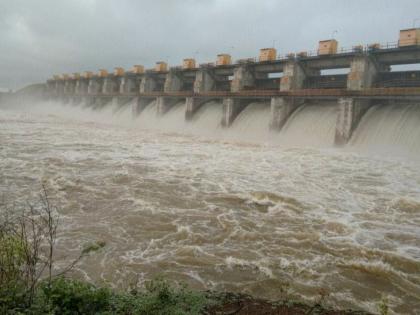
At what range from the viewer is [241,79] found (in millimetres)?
32781

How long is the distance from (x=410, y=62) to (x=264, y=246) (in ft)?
73.9

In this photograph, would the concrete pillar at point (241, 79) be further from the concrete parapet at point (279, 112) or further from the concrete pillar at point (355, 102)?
the concrete pillar at point (355, 102)

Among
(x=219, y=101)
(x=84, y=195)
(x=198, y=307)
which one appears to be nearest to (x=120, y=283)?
(x=198, y=307)

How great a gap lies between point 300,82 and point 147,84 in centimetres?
2406

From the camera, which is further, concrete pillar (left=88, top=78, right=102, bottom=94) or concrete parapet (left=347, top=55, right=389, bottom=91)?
concrete pillar (left=88, top=78, right=102, bottom=94)

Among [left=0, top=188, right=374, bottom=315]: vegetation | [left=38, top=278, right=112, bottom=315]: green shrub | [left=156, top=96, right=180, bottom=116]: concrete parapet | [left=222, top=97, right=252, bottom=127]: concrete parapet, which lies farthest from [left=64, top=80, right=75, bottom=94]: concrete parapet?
[left=38, top=278, right=112, bottom=315]: green shrub

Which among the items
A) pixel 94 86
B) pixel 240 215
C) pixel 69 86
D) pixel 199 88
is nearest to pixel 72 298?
pixel 240 215

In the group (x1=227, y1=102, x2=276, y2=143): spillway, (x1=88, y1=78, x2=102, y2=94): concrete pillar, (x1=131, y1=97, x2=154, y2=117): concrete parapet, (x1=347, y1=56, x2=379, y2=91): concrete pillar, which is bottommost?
(x1=227, y1=102, x2=276, y2=143): spillway

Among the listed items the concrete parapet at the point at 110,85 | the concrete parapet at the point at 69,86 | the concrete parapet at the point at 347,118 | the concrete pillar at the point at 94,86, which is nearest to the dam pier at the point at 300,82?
the concrete parapet at the point at 347,118

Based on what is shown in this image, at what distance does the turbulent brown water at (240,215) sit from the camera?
572 centimetres

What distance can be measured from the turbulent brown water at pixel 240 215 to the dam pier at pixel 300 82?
4495 millimetres

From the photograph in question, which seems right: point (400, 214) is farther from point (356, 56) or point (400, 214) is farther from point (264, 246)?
point (356, 56)

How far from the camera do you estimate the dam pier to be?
23.1 metres

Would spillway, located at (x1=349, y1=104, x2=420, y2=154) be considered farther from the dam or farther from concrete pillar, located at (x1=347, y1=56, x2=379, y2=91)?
concrete pillar, located at (x1=347, y1=56, x2=379, y2=91)
